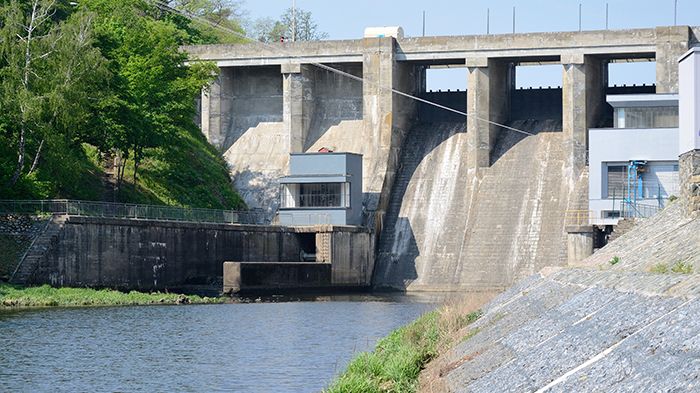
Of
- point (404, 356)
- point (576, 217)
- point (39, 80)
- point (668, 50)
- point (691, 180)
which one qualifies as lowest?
point (404, 356)

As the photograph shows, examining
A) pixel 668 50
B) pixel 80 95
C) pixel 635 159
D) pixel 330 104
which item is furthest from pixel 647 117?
pixel 80 95

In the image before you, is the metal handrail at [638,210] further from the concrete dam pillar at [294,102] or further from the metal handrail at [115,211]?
the concrete dam pillar at [294,102]

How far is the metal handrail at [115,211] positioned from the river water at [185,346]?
7939 millimetres

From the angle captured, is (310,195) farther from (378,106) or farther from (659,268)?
(659,268)

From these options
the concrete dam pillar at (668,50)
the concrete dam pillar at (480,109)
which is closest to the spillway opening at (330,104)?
the concrete dam pillar at (480,109)

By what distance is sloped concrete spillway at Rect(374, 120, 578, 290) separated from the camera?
7494cm

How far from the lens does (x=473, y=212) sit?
7900cm

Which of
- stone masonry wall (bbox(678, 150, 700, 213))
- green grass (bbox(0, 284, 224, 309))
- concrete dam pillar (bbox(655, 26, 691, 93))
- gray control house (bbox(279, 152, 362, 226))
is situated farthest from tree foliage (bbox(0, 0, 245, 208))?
stone masonry wall (bbox(678, 150, 700, 213))

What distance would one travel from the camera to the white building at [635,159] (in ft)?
211

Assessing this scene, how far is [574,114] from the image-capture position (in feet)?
256

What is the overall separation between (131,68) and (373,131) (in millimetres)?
16587

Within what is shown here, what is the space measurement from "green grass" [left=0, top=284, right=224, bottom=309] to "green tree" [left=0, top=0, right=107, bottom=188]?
7.56 meters

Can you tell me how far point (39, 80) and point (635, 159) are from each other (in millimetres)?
29213

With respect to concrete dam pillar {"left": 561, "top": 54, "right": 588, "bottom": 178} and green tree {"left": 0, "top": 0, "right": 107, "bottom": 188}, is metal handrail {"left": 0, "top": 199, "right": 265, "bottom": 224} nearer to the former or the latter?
green tree {"left": 0, "top": 0, "right": 107, "bottom": 188}
